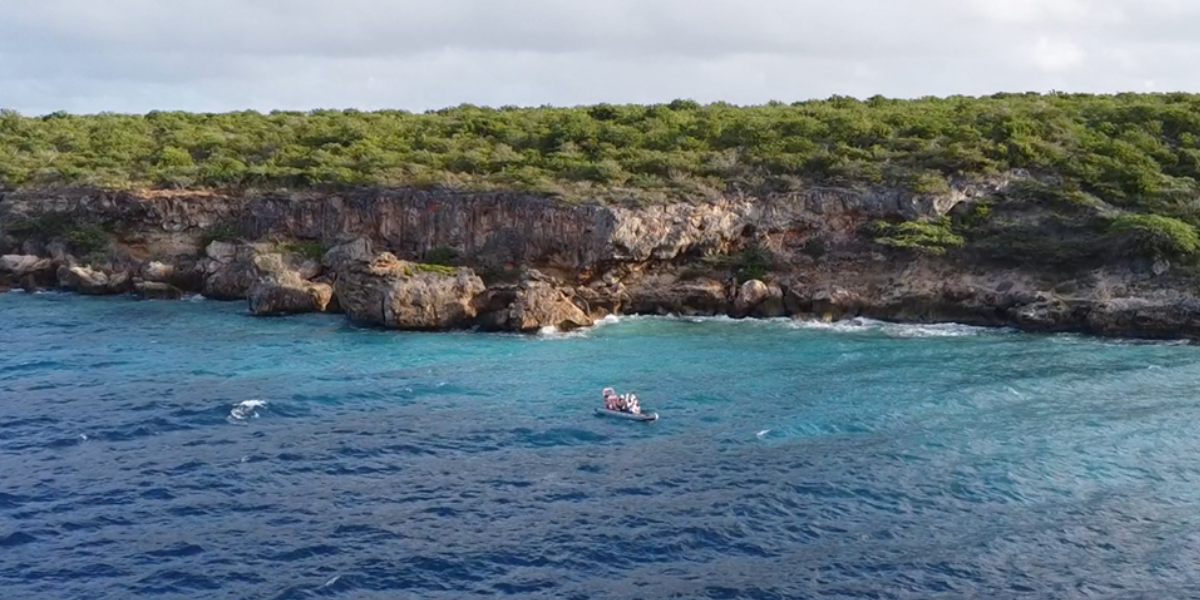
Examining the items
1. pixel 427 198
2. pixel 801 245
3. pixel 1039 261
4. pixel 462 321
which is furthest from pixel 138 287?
pixel 1039 261

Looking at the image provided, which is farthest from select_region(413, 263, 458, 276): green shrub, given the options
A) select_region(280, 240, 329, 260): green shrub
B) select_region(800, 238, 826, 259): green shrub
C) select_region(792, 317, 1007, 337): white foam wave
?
select_region(800, 238, 826, 259): green shrub

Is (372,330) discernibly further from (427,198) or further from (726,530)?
(726,530)

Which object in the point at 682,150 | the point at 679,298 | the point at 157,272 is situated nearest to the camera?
the point at 679,298

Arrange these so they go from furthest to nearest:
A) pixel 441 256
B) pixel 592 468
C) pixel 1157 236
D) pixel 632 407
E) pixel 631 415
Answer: pixel 441 256 → pixel 1157 236 → pixel 632 407 → pixel 631 415 → pixel 592 468

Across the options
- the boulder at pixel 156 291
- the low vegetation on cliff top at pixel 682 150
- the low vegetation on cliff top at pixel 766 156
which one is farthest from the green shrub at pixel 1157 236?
the boulder at pixel 156 291

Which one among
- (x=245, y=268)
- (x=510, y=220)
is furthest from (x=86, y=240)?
(x=510, y=220)

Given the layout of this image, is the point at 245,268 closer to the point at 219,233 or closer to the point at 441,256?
the point at 219,233

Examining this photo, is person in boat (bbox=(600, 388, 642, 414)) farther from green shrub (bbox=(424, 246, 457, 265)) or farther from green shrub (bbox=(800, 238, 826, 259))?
green shrub (bbox=(424, 246, 457, 265))
